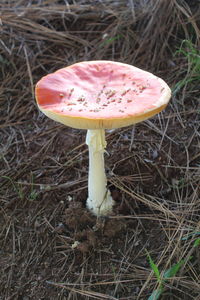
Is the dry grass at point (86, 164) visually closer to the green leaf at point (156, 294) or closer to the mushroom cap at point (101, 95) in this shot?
the green leaf at point (156, 294)

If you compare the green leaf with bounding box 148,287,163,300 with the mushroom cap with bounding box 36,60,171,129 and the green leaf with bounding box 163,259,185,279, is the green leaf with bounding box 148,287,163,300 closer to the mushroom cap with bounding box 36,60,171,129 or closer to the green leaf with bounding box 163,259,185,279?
the green leaf with bounding box 163,259,185,279

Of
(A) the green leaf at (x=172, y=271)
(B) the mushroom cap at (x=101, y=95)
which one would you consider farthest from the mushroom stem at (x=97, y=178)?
(A) the green leaf at (x=172, y=271)

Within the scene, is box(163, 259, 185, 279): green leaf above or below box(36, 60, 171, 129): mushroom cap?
below

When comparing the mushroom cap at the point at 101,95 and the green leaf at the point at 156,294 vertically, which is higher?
the mushroom cap at the point at 101,95

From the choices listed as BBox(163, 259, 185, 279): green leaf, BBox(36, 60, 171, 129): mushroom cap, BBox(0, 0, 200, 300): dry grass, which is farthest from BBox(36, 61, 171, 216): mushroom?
BBox(163, 259, 185, 279): green leaf

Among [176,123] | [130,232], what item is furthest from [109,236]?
[176,123]

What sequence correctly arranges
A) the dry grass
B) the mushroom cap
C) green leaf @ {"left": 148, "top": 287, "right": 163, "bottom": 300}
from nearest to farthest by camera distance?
the mushroom cap → green leaf @ {"left": 148, "top": 287, "right": 163, "bottom": 300} → the dry grass

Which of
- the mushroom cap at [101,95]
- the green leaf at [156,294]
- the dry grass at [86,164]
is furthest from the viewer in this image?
the dry grass at [86,164]
